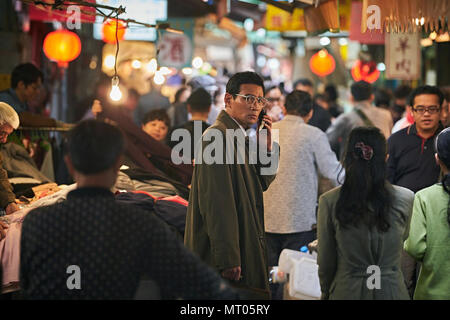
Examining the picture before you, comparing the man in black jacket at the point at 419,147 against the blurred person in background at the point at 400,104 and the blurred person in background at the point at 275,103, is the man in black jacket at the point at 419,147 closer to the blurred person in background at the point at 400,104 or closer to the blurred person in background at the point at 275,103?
the blurred person in background at the point at 275,103

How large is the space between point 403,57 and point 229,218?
7.80 metres

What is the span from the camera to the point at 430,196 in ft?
16.7

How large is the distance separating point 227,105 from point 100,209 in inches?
96.1

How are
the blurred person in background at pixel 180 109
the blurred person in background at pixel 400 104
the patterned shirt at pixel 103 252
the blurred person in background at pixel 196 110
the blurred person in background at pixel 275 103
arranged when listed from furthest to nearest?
the blurred person in background at pixel 400 104 < the blurred person in background at pixel 180 109 < the blurred person in background at pixel 275 103 < the blurred person in background at pixel 196 110 < the patterned shirt at pixel 103 252

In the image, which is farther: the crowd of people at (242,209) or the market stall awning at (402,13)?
the market stall awning at (402,13)

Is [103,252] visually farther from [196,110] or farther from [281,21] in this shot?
[281,21]

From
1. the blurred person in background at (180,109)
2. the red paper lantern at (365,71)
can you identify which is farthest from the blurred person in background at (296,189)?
the red paper lantern at (365,71)

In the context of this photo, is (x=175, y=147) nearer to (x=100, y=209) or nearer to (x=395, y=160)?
(x=395, y=160)

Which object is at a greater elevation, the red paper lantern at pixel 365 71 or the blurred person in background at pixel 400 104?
the red paper lantern at pixel 365 71

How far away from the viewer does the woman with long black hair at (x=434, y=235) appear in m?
4.96

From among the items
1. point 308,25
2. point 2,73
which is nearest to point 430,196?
point 308,25

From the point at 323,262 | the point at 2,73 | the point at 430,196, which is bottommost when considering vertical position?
the point at 323,262

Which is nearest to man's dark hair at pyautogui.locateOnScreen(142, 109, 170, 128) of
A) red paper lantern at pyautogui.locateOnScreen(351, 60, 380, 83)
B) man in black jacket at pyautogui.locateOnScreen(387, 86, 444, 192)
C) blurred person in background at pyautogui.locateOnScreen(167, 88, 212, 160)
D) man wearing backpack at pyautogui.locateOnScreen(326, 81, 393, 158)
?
blurred person in background at pyautogui.locateOnScreen(167, 88, 212, 160)

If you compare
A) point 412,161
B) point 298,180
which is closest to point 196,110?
point 298,180
